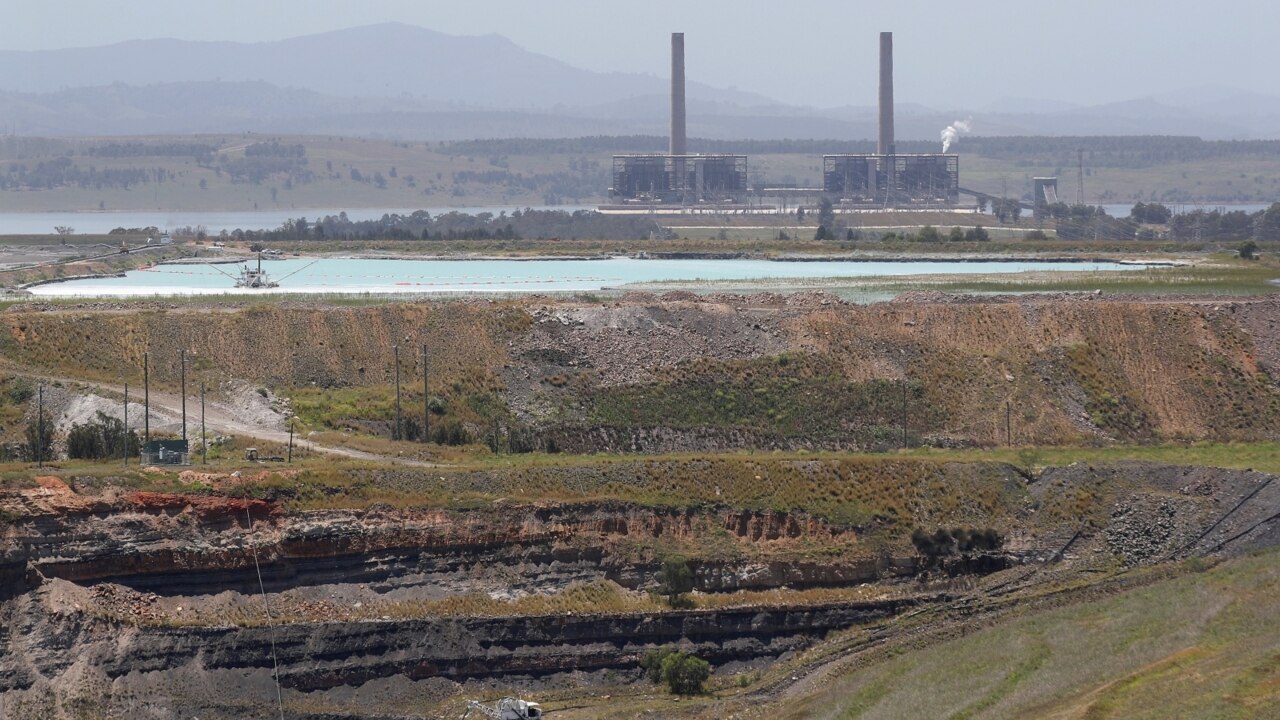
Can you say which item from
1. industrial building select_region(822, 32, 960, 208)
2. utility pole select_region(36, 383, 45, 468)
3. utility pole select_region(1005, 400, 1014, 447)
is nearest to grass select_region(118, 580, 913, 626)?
utility pole select_region(36, 383, 45, 468)

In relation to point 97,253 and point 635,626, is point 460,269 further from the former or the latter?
point 635,626

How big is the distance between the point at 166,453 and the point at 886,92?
148 meters

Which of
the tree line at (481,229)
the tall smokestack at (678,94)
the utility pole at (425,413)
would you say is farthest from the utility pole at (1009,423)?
the tall smokestack at (678,94)

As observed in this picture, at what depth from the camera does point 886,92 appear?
189000mm

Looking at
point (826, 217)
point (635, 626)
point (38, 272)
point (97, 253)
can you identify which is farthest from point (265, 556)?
point (826, 217)

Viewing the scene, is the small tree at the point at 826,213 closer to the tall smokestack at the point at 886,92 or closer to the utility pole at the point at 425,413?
the tall smokestack at the point at 886,92

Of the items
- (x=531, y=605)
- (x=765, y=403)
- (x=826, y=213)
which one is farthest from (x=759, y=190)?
(x=531, y=605)

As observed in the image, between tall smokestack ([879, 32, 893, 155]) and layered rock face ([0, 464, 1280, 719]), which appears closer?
layered rock face ([0, 464, 1280, 719])

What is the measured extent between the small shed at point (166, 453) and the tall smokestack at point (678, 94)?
141 meters

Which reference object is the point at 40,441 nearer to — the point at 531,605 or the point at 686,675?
the point at 531,605

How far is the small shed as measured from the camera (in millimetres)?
48438

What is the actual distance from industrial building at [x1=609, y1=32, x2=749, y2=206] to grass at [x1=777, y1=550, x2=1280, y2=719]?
131 metres

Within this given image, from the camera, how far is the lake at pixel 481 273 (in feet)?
266

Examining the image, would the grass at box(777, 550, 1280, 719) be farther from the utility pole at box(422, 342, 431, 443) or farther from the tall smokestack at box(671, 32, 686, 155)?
the tall smokestack at box(671, 32, 686, 155)
